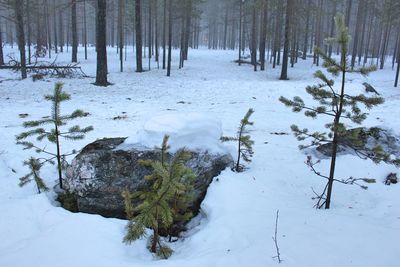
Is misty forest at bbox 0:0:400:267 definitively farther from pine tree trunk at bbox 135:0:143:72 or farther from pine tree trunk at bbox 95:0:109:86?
pine tree trunk at bbox 135:0:143:72

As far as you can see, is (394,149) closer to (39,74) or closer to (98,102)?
(98,102)

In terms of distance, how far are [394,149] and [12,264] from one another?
23.3 ft

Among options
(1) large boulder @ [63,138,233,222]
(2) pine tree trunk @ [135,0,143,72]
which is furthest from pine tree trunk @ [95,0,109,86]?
(1) large boulder @ [63,138,233,222]

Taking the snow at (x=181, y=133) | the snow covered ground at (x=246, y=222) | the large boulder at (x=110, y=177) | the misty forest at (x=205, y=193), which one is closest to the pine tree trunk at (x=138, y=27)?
the snow covered ground at (x=246, y=222)

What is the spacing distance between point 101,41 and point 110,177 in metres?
13.0

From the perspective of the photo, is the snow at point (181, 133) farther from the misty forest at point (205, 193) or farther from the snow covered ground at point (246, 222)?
the snow covered ground at point (246, 222)

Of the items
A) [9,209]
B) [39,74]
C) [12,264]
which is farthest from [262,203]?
[39,74]

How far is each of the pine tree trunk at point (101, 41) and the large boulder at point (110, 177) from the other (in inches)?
488

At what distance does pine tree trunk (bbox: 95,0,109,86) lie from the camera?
639 inches

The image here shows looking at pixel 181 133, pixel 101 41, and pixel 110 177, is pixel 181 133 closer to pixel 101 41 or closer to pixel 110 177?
pixel 110 177

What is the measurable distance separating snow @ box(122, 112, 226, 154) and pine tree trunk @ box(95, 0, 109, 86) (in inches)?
476

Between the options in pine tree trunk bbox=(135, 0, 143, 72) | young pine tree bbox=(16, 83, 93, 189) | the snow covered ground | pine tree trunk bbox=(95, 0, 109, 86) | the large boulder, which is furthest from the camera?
pine tree trunk bbox=(135, 0, 143, 72)

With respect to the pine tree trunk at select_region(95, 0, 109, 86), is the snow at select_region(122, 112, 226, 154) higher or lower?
lower

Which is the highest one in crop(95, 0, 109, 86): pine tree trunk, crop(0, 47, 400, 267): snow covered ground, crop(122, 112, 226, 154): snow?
crop(95, 0, 109, 86): pine tree trunk
